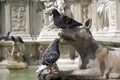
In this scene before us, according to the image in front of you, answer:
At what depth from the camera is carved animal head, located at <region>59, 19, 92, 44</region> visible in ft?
16.5

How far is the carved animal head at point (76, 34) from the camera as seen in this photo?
502 centimetres

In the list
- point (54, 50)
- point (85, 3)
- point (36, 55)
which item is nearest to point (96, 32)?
point (85, 3)

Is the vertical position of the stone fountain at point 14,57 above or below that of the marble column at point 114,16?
below

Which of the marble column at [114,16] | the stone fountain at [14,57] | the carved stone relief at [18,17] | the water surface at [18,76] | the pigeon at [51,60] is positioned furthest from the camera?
the carved stone relief at [18,17]

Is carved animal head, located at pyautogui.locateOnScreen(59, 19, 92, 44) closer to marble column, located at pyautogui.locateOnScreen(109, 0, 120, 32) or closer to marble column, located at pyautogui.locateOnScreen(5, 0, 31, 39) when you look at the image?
marble column, located at pyautogui.locateOnScreen(109, 0, 120, 32)

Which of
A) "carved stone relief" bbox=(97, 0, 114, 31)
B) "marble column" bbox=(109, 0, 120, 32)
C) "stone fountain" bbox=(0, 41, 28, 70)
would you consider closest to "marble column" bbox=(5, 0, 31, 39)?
"stone fountain" bbox=(0, 41, 28, 70)

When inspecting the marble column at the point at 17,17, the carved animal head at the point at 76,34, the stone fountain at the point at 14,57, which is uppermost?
the carved animal head at the point at 76,34

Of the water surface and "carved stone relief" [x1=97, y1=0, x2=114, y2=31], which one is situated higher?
"carved stone relief" [x1=97, y1=0, x2=114, y2=31]

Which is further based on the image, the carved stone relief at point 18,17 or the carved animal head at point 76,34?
the carved stone relief at point 18,17

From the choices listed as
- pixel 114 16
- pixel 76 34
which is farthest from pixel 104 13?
pixel 76 34

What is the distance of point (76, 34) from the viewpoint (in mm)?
5020

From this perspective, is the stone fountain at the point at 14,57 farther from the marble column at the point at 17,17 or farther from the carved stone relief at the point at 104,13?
the carved stone relief at the point at 104,13

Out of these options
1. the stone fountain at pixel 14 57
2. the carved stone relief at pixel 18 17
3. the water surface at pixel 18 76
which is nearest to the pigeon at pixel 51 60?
the water surface at pixel 18 76

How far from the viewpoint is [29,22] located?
15992mm
